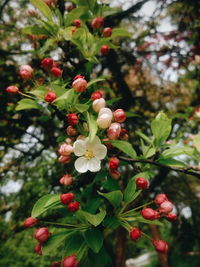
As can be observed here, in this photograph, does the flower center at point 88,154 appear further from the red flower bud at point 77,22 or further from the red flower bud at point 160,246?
the red flower bud at point 77,22

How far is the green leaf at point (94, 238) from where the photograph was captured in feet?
3.73

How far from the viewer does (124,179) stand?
356 cm

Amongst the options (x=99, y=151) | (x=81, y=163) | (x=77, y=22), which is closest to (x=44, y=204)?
(x=81, y=163)

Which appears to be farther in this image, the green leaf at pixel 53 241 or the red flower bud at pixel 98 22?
the red flower bud at pixel 98 22

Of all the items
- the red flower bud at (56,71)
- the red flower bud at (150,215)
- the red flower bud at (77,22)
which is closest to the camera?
the red flower bud at (150,215)

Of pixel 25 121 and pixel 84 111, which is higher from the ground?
pixel 84 111

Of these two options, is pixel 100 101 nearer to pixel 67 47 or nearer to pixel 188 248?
pixel 67 47

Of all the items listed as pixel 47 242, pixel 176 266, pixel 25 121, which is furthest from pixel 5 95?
pixel 176 266

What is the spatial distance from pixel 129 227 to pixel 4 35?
330 centimetres

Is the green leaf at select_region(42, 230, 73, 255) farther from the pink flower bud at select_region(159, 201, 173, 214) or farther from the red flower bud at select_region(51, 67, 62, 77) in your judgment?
the red flower bud at select_region(51, 67, 62, 77)

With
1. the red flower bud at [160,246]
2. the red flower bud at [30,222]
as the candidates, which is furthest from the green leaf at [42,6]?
the red flower bud at [160,246]

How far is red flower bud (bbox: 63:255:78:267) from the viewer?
1130mm

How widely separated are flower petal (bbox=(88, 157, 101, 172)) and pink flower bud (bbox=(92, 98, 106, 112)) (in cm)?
25

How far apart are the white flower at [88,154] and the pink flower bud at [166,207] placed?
363mm
